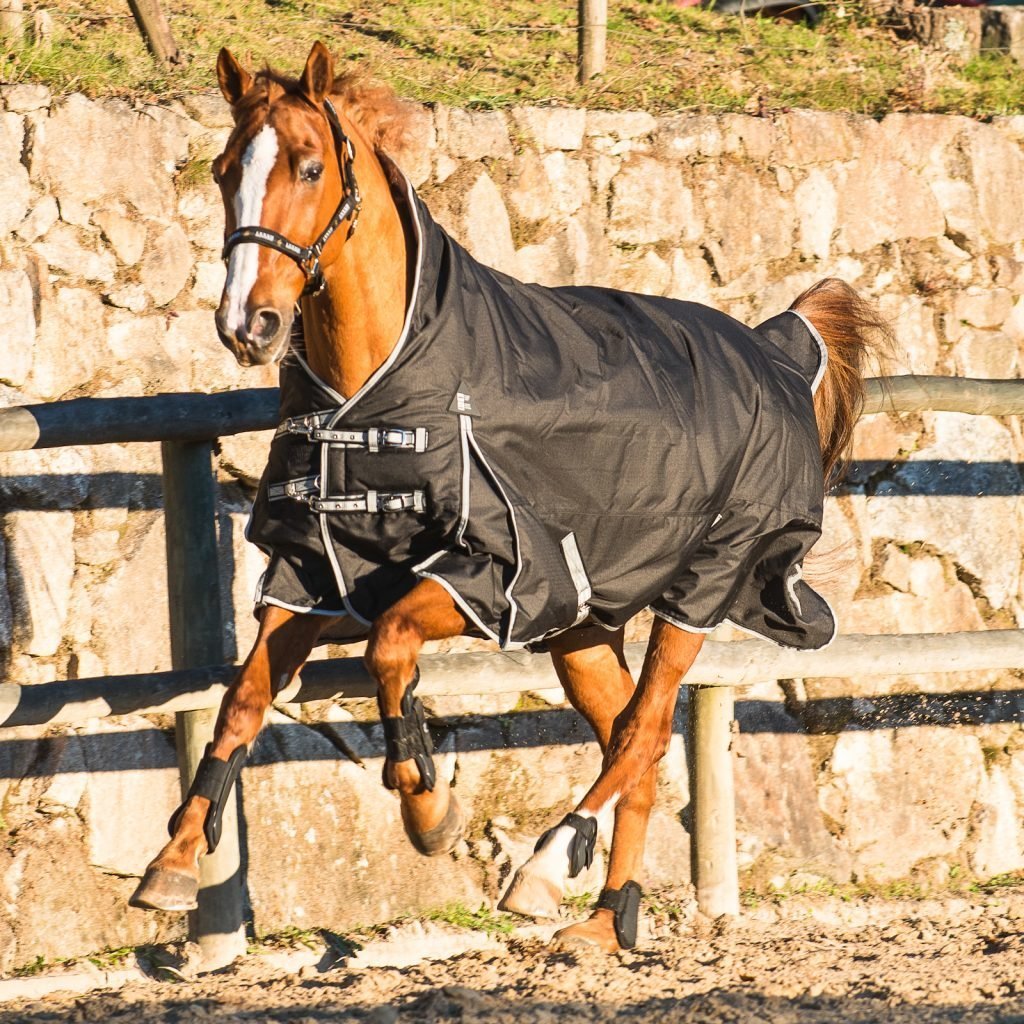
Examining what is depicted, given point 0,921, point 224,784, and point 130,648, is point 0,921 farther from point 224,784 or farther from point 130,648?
point 224,784

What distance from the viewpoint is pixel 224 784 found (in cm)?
303

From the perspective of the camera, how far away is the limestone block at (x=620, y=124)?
5.13 m

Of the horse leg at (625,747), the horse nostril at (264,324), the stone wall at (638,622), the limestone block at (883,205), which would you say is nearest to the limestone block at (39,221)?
the stone wall at (638,622)

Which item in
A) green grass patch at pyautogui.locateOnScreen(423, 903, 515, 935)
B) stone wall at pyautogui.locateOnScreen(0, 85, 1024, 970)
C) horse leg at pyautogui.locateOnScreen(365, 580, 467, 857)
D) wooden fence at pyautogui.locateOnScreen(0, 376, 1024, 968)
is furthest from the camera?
green grass patch at pyautogui.locateOnScreen(423, 903, 515, 935)

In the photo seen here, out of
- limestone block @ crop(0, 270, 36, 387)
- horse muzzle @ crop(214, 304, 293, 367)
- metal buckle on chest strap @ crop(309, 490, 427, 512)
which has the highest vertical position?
limestone block @ crop(0, 270, 36, 387)

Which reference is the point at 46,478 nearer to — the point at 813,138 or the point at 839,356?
the point at 839,356

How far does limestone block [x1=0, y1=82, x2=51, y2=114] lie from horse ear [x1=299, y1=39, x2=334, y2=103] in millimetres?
1711

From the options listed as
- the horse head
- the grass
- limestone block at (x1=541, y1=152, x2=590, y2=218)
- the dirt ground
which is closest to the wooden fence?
the dirt ground

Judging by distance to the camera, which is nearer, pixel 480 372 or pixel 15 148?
pixel 480 372

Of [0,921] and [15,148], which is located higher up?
[15,148]

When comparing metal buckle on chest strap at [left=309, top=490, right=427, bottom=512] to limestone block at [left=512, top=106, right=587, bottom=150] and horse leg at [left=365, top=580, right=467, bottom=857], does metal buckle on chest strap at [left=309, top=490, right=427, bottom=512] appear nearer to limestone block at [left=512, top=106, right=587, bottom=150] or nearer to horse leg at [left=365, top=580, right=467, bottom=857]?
horse leg at [left=365, top=580, right=467, bottom=857]

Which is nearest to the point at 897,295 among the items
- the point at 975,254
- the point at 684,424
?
the point at 975,254

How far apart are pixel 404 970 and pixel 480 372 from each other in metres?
1.59

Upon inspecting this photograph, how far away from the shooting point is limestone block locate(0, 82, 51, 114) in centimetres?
436
